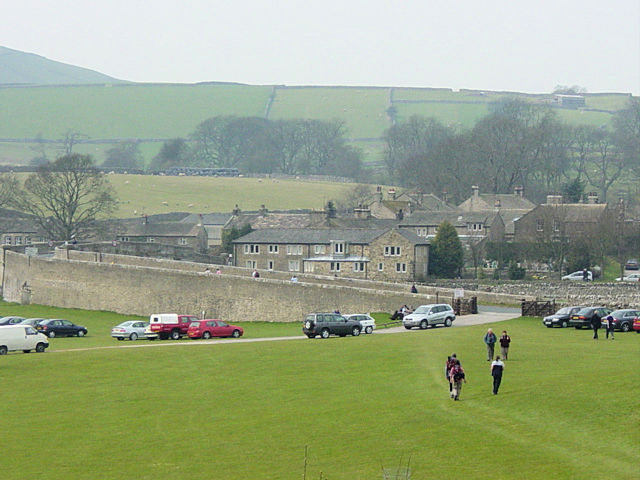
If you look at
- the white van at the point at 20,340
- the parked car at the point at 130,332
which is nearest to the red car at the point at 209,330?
the parked car at the point at 130,332

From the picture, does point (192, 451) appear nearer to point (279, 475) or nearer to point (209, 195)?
point (279, 475)

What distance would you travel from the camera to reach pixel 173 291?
82312 millimetres

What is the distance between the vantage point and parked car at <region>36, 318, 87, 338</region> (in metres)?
62.6

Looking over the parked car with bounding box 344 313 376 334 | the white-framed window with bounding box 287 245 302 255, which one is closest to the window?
the white-framed window with bounding box 287 245 302 255

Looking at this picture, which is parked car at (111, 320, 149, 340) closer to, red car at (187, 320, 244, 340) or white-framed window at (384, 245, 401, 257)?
red car at (187, 320, 244, 340)

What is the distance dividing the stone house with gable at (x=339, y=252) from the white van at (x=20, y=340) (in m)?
49.4

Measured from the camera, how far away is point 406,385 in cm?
3725

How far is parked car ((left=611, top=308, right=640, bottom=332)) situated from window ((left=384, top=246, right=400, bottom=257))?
154 ft

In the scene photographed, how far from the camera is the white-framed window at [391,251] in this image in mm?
101750

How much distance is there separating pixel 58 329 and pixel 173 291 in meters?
19.2

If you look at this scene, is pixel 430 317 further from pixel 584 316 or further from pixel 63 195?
pixel 63 195

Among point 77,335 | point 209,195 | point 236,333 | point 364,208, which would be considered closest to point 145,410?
point 236,333

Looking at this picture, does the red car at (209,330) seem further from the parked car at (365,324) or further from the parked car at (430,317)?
the parked car at (430,317)

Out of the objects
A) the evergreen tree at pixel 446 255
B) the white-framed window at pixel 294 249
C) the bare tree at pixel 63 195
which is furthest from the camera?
the bare tree at pixel 63 195
